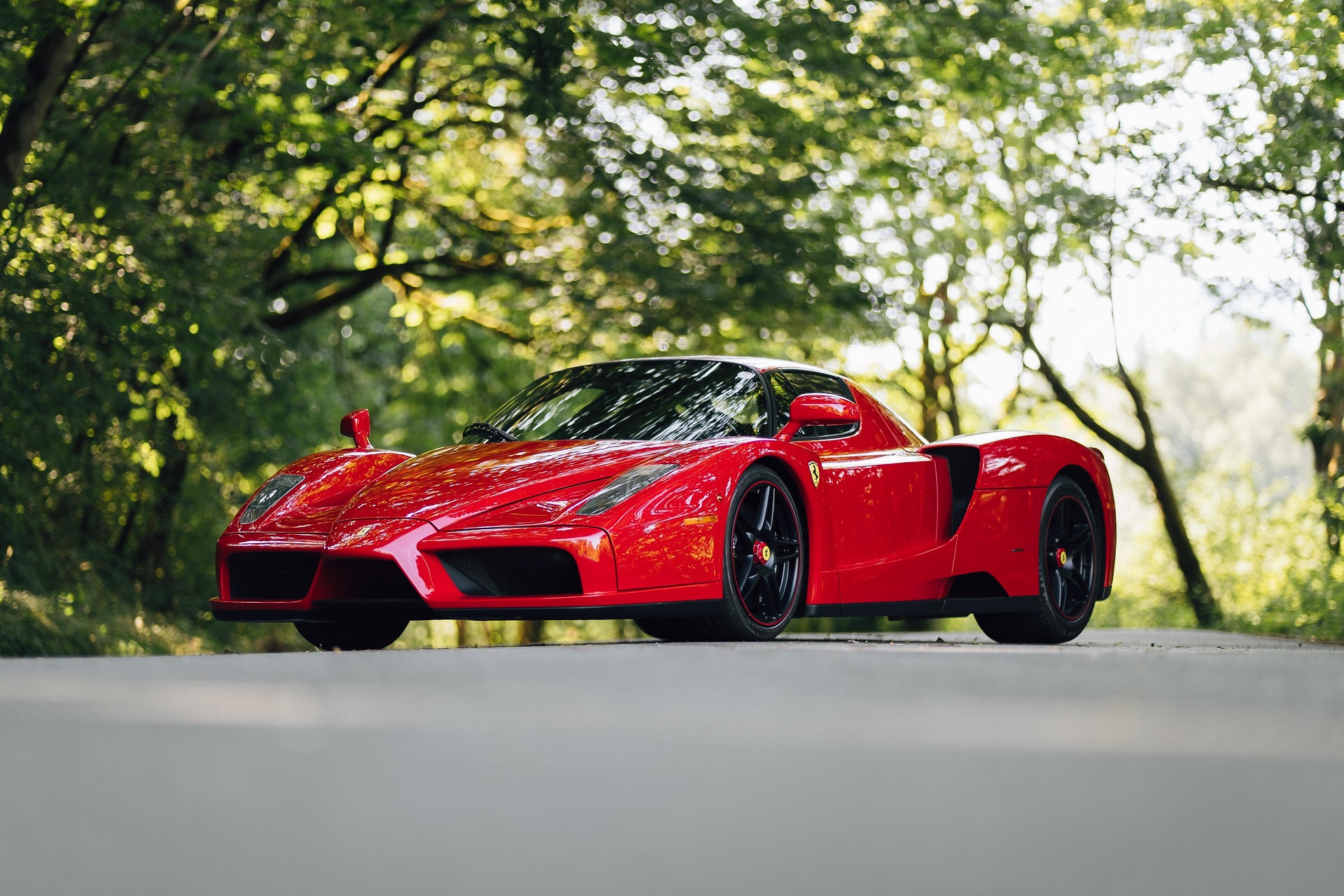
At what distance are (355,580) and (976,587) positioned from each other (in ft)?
9.77

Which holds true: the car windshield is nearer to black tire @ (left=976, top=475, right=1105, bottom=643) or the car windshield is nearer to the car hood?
the car hood

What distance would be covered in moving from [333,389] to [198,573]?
294 inches

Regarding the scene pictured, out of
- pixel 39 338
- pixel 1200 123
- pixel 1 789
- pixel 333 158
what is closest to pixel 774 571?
pixel 1 789

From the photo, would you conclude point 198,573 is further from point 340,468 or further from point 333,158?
point 340,468

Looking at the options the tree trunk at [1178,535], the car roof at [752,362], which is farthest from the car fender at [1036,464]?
the tree trunk at [1178,535]

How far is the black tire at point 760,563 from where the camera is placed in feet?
19.1

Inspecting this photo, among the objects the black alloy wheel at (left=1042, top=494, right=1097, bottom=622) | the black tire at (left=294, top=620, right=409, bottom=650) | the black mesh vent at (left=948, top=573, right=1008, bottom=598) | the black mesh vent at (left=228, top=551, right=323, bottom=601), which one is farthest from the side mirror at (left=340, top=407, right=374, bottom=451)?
the black alloy wheel at (left=1042, top=494, right=1097, bottom=622)

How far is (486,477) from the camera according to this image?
5.90 meters

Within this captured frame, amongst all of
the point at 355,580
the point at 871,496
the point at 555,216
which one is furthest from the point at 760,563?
the point at 555,216

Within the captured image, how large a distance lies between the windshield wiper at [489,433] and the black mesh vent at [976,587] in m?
2.17

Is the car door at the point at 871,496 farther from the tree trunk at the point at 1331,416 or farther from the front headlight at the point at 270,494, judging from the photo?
the tree trunk at the point at 1331,416

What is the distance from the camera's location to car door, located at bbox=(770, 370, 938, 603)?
6477 mm

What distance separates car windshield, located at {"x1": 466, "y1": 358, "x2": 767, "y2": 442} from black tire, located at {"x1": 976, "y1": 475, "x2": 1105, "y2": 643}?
1733mm

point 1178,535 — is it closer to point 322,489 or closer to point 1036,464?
point 1036,464
